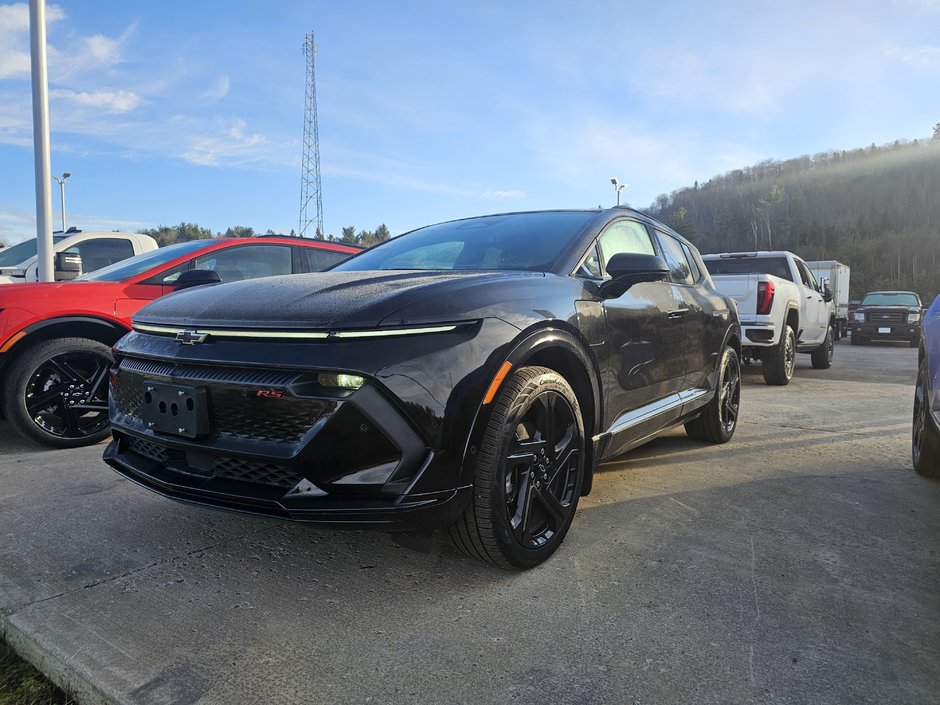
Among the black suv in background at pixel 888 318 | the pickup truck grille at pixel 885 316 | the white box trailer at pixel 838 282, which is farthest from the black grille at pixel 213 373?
the white box trailer at pixel 838 282

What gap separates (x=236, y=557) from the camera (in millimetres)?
2689

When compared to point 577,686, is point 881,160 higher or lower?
higher

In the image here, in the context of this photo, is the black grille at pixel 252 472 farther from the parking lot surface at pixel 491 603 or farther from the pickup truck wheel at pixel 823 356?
the pickup truck wheel at pixel 823 356

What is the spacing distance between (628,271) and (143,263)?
3.92 m

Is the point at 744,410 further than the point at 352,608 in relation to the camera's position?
Yes

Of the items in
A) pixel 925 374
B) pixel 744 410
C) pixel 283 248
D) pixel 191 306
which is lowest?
pixel 744 410

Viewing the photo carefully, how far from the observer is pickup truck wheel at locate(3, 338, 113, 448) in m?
4.25

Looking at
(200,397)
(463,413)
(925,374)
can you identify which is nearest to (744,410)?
(925,374)

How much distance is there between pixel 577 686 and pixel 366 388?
105 cm

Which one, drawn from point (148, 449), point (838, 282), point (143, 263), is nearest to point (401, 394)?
point (148, 449)

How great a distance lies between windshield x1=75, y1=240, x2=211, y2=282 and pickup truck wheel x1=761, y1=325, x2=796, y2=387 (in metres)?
6.75

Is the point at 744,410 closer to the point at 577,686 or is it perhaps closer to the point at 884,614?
the point at 884,614

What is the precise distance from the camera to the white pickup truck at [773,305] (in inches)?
321

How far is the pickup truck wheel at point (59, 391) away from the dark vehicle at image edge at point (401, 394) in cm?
197
